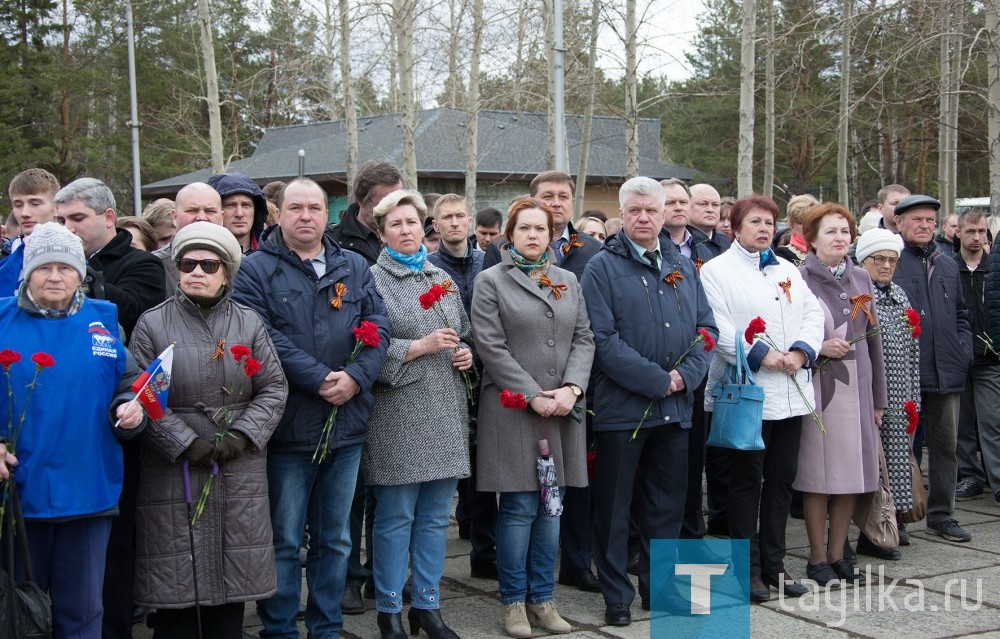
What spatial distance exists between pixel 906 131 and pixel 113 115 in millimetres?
27686

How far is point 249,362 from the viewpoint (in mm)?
4285

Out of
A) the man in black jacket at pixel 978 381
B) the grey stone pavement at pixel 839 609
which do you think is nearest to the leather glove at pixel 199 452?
the grey stone pavement at pixel 839 609

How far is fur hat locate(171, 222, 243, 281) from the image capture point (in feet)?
14.4

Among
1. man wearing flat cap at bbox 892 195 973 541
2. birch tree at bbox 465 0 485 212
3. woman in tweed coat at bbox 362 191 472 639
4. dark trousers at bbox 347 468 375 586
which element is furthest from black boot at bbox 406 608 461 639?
birch tree at bbox 465 0 485 212

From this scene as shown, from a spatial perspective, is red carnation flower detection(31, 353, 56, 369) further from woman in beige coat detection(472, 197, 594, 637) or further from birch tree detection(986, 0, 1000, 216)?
birch tree detection(986, 0, 1000, 216)

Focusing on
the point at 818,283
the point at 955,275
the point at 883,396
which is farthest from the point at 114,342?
the point at 955,275

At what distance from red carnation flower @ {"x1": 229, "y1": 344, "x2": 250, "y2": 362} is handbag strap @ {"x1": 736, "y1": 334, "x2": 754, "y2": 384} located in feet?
9.21

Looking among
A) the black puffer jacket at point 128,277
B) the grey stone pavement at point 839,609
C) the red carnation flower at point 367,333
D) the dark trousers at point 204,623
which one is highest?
the black puffer jacket at point 128,277

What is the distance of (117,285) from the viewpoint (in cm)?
486

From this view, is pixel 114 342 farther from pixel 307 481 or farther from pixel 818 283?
pixel 818 283

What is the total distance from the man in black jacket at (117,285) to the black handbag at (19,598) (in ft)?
2.11

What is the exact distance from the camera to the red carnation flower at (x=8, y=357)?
12.6ft

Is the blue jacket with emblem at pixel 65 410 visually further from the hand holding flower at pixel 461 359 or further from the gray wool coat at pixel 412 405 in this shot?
the hand holding flower at pixel 461 359

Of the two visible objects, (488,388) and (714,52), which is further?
(714,52)
